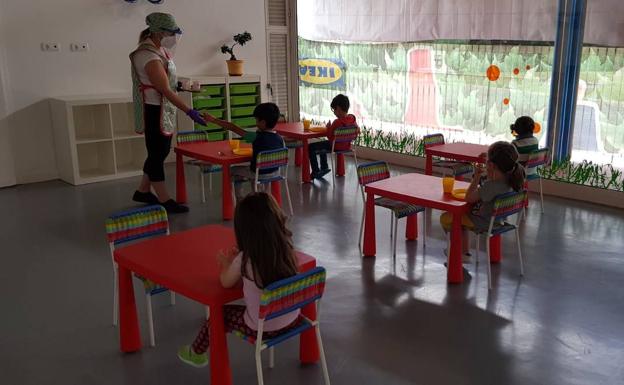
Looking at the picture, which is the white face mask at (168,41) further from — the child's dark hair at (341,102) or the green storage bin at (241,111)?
the green storage bin at (241,111)

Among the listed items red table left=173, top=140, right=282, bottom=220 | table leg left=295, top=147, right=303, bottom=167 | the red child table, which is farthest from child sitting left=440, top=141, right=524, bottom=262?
table leg left=295, top=147, right=303, bottom=167

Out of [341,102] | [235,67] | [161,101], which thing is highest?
[235,67]

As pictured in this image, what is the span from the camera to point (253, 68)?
31.9 ft

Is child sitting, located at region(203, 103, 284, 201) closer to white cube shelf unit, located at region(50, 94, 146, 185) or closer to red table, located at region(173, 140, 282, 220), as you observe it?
red table, located at region(173, 140, 282, 220)

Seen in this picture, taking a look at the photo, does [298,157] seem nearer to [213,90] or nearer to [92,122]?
[213,90]

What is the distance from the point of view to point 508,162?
427 centimetres

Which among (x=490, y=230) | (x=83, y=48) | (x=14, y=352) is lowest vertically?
(x=14, y=352)

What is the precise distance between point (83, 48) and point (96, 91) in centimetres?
57

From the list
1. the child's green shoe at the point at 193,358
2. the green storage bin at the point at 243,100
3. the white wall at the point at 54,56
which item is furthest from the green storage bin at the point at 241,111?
the child's green shoe at the point at 193,358

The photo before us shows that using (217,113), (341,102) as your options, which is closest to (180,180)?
(341,102)

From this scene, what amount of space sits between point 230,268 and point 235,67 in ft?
22.5

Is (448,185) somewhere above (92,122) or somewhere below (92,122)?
below

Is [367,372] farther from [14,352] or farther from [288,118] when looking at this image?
[288,118]

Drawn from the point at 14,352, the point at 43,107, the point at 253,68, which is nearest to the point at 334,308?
the point at 14,352
